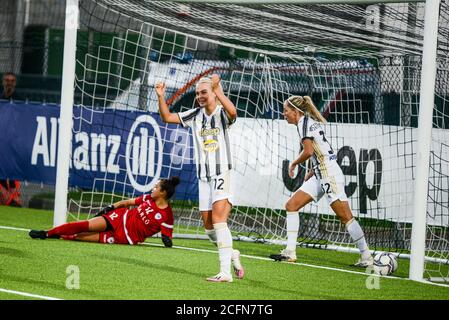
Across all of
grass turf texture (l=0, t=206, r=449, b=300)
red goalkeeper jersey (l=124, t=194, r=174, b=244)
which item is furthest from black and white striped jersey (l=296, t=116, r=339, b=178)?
red goalkeeper jersey (l=124, t=194, r=174, b=244)

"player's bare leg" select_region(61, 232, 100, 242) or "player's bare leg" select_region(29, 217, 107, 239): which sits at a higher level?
"player's bare leg" select_region(29, 217, 107, 239)

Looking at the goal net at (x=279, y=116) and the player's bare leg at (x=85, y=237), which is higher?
the goal net at (x=279, y=116)

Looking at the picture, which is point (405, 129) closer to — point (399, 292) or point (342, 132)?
point (342, 132)

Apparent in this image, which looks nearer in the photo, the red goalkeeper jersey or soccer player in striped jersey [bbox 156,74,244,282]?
soccer player in striped jersey [bbox 156,74,244,282]

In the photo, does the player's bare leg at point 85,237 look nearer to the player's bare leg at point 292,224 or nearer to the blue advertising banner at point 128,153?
the player's bare leg at point 292,224

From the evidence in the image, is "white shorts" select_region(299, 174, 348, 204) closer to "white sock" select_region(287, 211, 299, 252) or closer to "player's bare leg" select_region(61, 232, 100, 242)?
"white sock" select_region(287, 211, 299, 252)

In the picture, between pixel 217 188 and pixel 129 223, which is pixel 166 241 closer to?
pixel 129 223

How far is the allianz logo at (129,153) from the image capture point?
17.2 m

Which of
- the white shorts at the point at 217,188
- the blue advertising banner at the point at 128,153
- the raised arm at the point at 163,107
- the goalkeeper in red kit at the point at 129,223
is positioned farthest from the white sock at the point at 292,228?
the blue advertising banner at the point at 128,153

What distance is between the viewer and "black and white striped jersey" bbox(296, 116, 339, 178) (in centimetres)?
1351

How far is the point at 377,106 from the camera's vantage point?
16.1 meters

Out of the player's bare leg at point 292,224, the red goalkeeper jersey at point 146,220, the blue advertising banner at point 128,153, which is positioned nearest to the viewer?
the player's bare leg at point 292,224

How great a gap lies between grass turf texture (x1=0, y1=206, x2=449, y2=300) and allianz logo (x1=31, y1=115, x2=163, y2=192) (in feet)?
7.57
